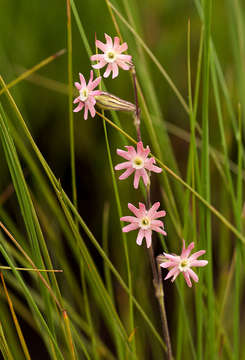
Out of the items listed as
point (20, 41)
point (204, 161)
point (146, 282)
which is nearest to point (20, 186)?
point (204, 161)

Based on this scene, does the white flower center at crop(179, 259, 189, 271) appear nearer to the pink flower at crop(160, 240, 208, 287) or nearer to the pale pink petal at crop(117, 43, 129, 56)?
the pink flower at crop(160, 240, 208, 287)

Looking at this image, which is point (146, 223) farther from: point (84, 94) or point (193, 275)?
point (84, 94)

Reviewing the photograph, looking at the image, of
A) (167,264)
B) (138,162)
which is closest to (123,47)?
(138,162)

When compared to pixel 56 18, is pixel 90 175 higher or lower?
lower

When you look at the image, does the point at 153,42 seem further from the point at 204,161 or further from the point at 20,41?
the point at 204,161

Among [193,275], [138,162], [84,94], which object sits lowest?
[193,275]

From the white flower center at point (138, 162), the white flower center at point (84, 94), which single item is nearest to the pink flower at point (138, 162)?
the white flower center at point (138, 162)
